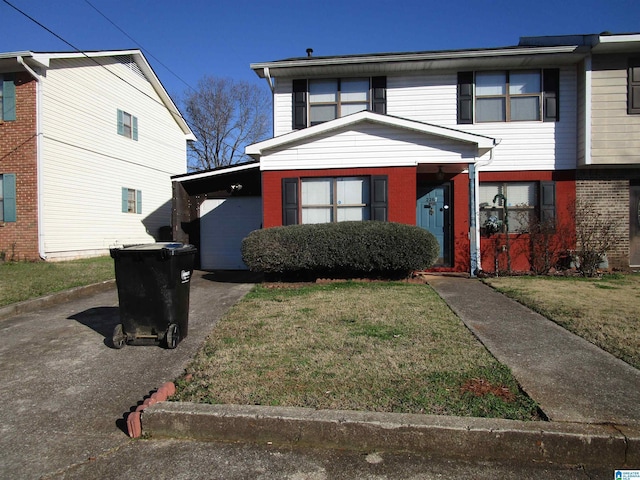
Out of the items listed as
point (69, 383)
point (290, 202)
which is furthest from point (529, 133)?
point (69, 383)

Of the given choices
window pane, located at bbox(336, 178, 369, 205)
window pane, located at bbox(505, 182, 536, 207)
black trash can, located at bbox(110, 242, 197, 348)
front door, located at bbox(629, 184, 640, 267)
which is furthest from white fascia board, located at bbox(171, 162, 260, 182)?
front door, located at bbox(629, 184, 640, 267)

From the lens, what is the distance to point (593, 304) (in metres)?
6.70

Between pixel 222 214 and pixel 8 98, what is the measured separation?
276 inches

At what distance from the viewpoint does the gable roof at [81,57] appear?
11719mm

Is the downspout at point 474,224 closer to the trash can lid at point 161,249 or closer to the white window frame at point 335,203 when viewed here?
the white window frame at point 335,203

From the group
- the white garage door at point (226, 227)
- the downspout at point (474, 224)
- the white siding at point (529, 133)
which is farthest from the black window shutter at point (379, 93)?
the white garage door at point (226, 227)

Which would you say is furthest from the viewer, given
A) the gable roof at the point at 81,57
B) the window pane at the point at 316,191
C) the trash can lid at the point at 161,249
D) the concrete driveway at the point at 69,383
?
the gable roof at the point at 81,57

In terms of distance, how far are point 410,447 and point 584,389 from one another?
1.75 m

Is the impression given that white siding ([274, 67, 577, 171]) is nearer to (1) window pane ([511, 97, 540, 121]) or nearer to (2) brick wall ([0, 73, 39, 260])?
(1) window pane ([511, 97, 540, 121])

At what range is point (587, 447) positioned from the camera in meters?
2.74

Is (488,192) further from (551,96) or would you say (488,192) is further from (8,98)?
(8,98)

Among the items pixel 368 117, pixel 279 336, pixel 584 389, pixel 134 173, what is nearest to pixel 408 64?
pixel 368 117

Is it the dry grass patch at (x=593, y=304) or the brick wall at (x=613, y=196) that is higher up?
the brick wall at (x=613, y=196)

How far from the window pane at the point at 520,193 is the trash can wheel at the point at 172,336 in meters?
9.26
